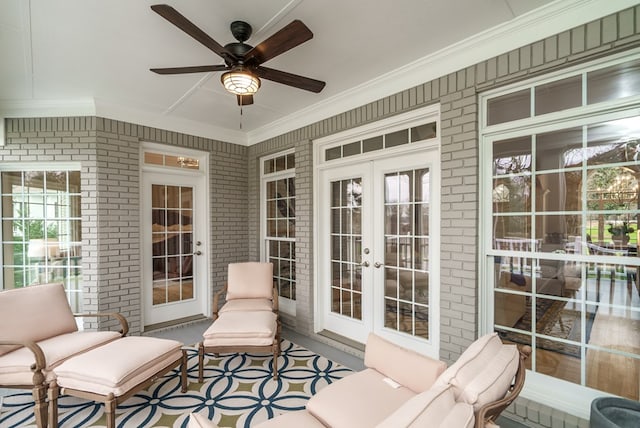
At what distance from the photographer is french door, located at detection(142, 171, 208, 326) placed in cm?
407

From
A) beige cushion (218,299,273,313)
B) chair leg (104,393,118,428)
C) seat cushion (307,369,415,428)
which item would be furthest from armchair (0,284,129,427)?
seat cushion (307,369,415,428)

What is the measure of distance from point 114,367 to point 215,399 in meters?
0.83

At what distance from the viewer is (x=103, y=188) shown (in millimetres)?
3604

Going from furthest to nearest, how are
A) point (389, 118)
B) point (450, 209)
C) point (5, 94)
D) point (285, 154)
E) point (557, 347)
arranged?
point (285, 154)
point (5, 94)
point (389, 118)
point (450, 209)
point (557, 347)

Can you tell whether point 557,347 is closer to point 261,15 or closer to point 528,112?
point 528,112

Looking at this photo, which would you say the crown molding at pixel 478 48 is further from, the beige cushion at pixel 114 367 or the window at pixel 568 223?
the beige cushion at pixel 114 367

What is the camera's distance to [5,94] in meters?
3.29

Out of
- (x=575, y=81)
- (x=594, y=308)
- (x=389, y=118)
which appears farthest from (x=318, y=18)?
(x=594, y=308)

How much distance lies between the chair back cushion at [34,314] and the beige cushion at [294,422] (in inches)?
91.1

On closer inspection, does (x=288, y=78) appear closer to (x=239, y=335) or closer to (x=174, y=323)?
(x=239, y=335)

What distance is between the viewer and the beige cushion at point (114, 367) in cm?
203

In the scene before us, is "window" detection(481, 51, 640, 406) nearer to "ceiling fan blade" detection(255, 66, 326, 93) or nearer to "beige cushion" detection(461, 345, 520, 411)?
"beige cushion" detection(461, 345, 520, 411)

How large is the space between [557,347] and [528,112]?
172 cm

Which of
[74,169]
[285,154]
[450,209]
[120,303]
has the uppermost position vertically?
[285,154]
